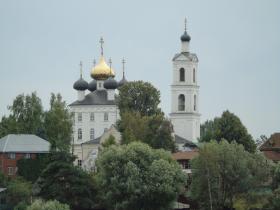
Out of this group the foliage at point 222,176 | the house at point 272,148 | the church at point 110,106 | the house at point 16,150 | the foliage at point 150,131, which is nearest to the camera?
the foliage at point 222,176

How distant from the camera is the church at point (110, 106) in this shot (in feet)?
379

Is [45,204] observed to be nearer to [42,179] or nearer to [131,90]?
[42,179]

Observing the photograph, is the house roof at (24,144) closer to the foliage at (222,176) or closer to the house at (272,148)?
the foliage at (222,176)

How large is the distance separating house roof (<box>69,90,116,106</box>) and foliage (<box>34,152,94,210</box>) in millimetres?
43368

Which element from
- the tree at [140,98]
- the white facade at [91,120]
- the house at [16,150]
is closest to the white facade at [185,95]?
the tree at [140,98]

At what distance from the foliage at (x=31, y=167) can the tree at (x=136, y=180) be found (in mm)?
12356

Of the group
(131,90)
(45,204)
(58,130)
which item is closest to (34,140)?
(58,130)

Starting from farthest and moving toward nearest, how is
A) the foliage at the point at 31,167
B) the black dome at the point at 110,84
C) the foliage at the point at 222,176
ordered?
the black dome at the point at 110,84, the foliage at the point at 31,167, the foliage at the point at 222,176

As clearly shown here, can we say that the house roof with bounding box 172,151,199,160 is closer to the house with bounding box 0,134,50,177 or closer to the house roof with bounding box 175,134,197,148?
the house with bounding box 0,134,50,177

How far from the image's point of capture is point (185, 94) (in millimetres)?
116188

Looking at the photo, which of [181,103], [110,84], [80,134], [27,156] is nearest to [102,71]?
[110,84]

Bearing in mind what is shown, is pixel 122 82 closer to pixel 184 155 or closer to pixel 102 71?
pixel 102 71

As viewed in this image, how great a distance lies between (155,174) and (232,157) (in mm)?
5794

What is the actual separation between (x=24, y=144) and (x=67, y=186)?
63.8ft
